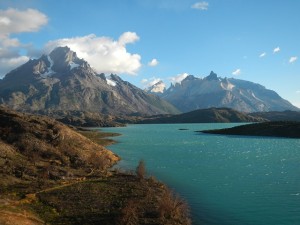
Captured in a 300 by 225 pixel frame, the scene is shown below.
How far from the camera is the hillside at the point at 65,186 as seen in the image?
45781 mm

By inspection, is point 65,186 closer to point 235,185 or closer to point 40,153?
point 40,153

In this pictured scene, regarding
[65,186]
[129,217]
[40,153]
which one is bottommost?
[65,186]

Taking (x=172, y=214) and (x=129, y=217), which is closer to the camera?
(x=129, y=217)

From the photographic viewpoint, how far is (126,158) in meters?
114

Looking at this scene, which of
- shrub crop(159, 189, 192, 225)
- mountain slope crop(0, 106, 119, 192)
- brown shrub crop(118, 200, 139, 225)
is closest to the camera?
brown shrub crop(118, 200, 139, 225)

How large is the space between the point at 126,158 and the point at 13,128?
1462 inches

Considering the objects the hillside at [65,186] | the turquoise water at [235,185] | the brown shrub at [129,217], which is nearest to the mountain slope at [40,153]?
the hillside at [65,186]

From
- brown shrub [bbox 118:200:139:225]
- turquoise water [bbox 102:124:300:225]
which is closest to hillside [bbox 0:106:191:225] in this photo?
brown shrub [bbox 118:200:139:225]

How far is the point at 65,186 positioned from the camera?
62.1 metres

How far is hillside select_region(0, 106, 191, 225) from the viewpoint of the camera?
1802 inches

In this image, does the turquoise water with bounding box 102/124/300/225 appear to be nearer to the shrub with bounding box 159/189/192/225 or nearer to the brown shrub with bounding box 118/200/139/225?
the shrub with bounding box 159/189/192/225

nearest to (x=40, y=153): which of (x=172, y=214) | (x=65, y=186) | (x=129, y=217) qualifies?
(x=65, y=186)

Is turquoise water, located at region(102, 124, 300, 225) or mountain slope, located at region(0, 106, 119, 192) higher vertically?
mountain slope, located at region(0, 106, 119, 192)

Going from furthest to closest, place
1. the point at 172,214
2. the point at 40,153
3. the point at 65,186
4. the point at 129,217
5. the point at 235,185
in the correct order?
the point at 40,153
the point at 235,185
the point at 65,186
the point at 172,214
the point at 129,217
